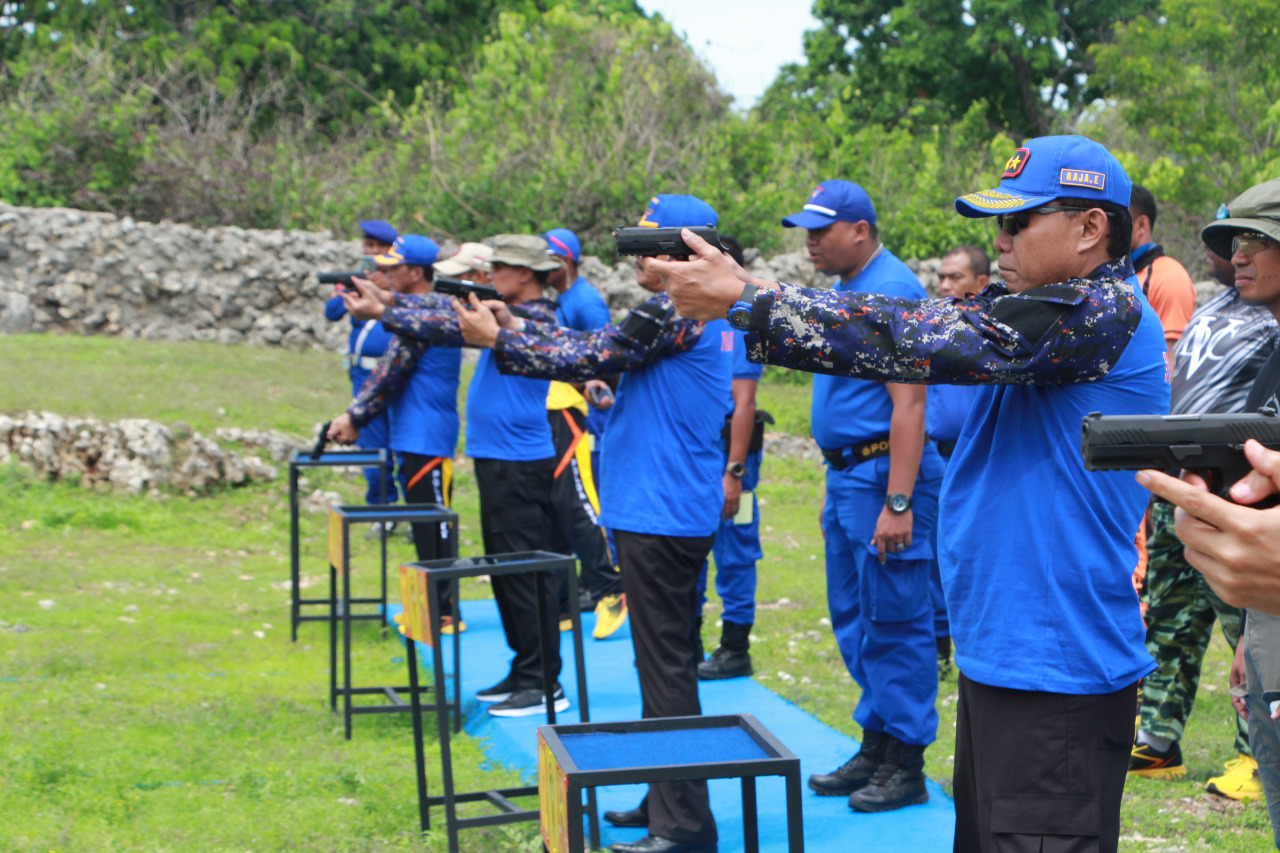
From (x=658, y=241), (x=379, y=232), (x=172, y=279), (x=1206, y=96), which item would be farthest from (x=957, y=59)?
(x=658, y=241)

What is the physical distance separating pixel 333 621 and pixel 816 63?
2484cm

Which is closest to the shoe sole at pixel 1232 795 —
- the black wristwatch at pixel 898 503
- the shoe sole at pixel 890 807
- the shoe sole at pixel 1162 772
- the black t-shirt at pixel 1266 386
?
the shoe sole at pixel 1162 772

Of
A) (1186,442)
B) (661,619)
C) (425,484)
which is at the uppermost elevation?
(1186,442)

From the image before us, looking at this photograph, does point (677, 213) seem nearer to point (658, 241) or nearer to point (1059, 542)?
point (658, 241)

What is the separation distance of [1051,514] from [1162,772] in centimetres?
255

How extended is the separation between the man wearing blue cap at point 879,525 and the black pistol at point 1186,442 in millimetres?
2181

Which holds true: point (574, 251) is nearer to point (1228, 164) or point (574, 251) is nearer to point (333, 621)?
point (333, 621)

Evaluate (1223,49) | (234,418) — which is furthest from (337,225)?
(1223,49)

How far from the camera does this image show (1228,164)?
16.0 m

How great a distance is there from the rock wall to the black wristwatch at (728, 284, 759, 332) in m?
8.34

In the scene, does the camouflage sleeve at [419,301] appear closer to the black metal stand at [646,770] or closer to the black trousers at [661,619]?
the black trousers at [661,619]

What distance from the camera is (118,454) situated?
9.61m

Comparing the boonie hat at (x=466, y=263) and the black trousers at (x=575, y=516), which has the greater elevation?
the boonie hat at (x=466, y=263)

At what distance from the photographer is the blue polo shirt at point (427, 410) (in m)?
6.23
